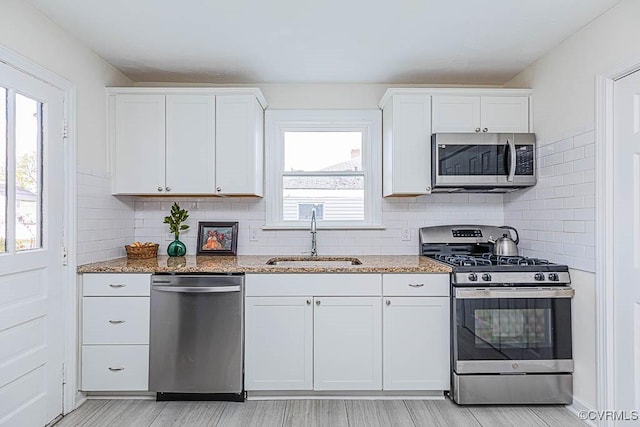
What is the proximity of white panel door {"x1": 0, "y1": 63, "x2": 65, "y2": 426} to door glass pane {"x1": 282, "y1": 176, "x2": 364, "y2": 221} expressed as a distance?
5.57 ft

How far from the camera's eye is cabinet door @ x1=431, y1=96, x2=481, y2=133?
10.6ft

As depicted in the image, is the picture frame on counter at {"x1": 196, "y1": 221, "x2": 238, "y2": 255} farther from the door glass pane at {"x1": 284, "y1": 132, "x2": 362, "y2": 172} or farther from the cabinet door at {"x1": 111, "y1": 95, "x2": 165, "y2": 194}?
the door glass pane at {"x1": 284, "y1": 132, "x2": 362, "y2": 172}

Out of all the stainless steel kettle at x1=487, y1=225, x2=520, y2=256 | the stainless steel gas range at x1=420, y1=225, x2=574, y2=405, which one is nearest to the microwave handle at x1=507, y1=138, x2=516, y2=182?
the stainless steel kettle at x1=487, y1=225, x2=520, y2=256

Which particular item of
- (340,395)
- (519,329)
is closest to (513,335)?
(519,329)

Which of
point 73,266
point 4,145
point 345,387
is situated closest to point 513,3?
point 345,387

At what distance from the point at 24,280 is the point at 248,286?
126cm

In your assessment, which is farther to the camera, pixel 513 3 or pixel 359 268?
pixel 359 268

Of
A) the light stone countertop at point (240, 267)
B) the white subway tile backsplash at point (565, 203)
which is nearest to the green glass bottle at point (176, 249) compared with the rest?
the light stone countertop at point (240, 267)

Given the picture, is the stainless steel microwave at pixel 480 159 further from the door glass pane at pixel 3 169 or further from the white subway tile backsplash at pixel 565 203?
the door glass pane at pixel 3 169

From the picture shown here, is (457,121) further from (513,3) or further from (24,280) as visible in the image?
(24,280)

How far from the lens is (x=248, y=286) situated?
9.29ft

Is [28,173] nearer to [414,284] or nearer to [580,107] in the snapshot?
[414,284]

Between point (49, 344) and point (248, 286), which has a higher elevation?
point (248, 286)

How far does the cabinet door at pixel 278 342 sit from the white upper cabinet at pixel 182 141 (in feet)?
3.08
